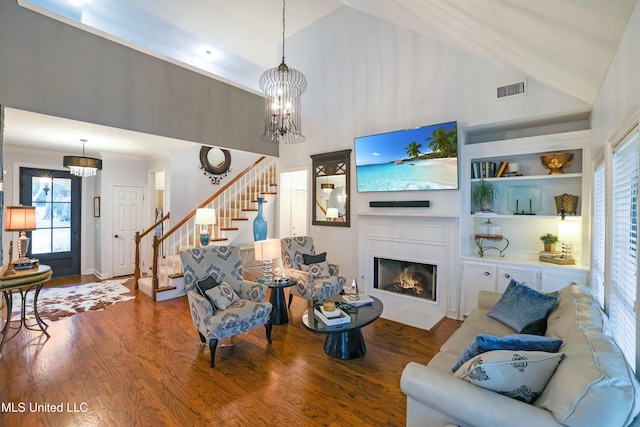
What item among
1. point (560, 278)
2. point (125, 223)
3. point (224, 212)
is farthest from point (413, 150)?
point (125, 223)

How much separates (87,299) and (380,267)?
191 inches

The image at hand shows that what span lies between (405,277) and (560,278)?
1.93 meters

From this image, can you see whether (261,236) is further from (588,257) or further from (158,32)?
(158,32)

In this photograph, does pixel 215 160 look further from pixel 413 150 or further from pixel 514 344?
pixel 514 344

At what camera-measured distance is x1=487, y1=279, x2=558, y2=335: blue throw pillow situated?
7.58 ft

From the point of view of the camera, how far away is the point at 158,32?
19.4ft

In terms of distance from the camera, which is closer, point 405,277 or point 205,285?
point 205,285

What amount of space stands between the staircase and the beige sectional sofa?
4434 millimetres

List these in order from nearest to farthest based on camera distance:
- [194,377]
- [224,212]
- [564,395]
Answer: [564,395] → [194,377] → [224,212]

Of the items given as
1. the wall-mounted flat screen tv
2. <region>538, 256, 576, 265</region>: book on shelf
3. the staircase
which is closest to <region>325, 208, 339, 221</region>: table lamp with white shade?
the wall-mounted flat screen tv

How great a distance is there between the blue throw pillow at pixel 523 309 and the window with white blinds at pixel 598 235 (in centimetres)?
66

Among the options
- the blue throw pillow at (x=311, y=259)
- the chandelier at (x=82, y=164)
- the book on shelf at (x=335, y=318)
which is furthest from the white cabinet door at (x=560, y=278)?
the chandelier at (x=82, y=164)

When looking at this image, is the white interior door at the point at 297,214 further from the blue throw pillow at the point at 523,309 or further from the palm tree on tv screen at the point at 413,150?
the blue throw pillow at the point at 523,309

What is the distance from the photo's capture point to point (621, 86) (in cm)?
176
